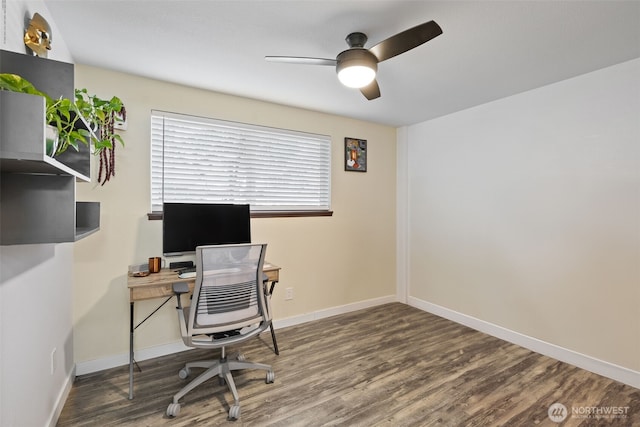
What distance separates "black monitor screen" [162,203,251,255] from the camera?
2.42m

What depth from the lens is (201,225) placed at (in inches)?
100

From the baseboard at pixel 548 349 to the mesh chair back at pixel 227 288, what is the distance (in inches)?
91.8

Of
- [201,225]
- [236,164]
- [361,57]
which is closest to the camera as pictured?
[361,57]

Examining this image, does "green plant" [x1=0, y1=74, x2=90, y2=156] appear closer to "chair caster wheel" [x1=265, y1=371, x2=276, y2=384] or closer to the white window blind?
the white window blind

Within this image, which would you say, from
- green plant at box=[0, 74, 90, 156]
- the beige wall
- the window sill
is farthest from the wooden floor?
green plant at box=[0, 74, 90, 156]

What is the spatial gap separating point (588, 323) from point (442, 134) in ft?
7.39

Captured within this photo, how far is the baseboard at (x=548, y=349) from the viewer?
224 centimetres

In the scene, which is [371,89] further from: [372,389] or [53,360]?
[53,360]

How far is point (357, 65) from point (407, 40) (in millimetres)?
314

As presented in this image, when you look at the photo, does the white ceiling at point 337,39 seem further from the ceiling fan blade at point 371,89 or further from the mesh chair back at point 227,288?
the mesh chair back at point 227,288

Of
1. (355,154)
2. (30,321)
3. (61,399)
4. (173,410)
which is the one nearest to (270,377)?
(173,410)

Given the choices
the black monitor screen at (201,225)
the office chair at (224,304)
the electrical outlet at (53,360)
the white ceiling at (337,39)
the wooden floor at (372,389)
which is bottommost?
the wooden floor at (372,389)

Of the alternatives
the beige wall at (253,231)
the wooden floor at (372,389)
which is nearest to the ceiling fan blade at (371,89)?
the beige wall at (253,231)

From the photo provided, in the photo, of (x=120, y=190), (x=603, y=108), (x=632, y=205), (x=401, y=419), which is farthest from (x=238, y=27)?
(x=632, y=205)
